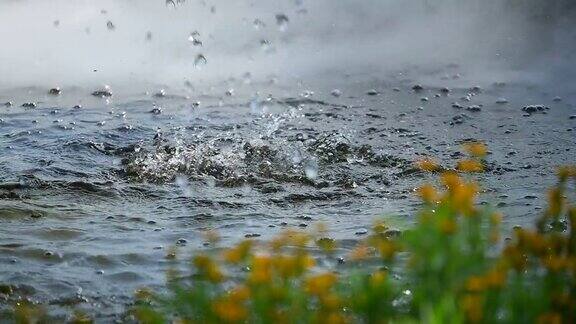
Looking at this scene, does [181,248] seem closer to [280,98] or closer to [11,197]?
[11,197]

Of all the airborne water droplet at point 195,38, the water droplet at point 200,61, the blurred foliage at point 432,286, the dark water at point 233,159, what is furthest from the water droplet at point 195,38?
the blurred foliage at point 432,286

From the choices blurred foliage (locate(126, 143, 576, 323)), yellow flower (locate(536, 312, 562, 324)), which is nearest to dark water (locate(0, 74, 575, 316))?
blurred foliage (locate(126, 143, 576, 323))

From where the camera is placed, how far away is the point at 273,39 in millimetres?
11727

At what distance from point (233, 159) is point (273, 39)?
5639mm

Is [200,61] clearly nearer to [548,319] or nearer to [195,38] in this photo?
[195,38]

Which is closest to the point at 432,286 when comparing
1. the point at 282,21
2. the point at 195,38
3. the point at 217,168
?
the point at 217,168

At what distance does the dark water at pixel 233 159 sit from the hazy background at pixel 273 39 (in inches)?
10.1

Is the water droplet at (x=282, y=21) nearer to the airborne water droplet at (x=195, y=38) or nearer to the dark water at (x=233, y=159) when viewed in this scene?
Answer: the airborne water droplet at (x=195, y=38)

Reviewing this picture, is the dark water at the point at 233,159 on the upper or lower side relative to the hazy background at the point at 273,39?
lower

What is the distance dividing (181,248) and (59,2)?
370 inches

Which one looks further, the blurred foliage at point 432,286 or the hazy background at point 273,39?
the hazy background at point 273,39

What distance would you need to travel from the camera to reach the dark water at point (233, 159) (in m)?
4.42

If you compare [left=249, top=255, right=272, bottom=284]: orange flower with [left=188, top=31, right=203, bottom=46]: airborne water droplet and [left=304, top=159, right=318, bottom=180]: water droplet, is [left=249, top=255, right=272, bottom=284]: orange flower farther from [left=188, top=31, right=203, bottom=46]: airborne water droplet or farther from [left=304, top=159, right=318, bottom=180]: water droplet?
[left=188, top=31, right=203, bottom=46]: airborne water droplet

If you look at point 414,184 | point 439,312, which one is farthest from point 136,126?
point 439,312
